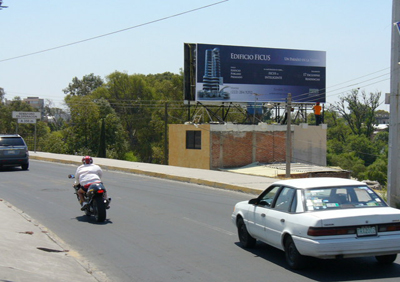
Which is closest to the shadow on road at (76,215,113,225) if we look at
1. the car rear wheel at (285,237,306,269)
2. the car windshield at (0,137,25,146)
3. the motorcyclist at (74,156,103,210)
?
the motorcyclist at (74,156,103,210)

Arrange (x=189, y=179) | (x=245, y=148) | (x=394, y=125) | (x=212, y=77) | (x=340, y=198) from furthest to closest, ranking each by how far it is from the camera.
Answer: (x=245, y=148)
(x=212, y=77)
(x=189, y=179)
(x=394, y=125)
(x=340, y=198)

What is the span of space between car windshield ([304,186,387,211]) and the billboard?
113ft

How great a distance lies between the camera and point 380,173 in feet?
225

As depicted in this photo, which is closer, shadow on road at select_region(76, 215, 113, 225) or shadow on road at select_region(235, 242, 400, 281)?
shadow on road at select_region(235, 242, 400, 281)

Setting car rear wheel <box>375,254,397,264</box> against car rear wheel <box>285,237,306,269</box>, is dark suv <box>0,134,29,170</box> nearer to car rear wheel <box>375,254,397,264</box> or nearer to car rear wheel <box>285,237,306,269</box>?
car rear wheel <box>285,237,306,269</box>

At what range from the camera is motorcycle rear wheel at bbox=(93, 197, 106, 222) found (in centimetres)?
1252

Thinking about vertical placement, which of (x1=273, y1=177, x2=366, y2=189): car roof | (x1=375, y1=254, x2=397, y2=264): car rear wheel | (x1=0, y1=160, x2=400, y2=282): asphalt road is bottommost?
(x1=0, y1=160, x2=400, y2=282): asphalt road

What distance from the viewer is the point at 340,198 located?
7.91 meters

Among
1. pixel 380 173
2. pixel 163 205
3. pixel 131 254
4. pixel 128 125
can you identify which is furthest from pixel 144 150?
pixel 131 254

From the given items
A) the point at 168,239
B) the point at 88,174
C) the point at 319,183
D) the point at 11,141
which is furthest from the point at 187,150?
the point at 319,183

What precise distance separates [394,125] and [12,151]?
1978 cm

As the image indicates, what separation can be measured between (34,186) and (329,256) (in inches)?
610

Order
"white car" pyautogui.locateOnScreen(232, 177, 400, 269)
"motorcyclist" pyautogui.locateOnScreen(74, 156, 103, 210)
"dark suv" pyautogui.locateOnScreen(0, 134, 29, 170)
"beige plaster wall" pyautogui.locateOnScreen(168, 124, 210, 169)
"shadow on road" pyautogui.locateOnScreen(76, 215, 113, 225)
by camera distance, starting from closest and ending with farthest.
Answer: "white car" pyautogui.locateOnScreen(232, 177, 400, 269), "shadow on road" pyautogui.locateOnScreen(76, 215, 113, 225), "motorcyclist" pyautogui.locateOnScreen(74, 156, 103, 210), "dark suv" pyautogui.locateOnScreen(0, 134, 29, 170), "beige plaster wall" pyautogui.locateOnScreen(168, 124, 210, 169)

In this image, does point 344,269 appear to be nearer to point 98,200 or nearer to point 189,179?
point 98,200
